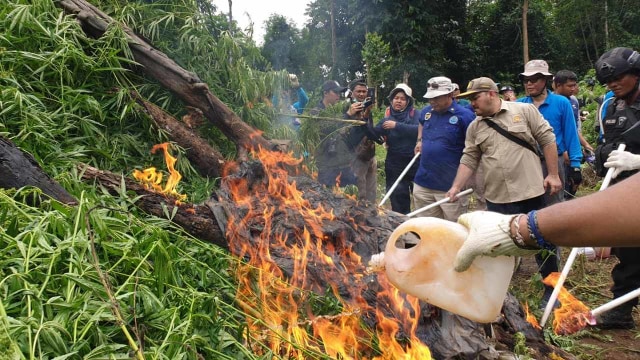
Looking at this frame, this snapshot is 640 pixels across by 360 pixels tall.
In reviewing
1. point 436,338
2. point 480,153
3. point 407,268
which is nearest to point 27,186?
point 407,268

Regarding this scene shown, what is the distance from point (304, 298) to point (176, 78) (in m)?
2.86

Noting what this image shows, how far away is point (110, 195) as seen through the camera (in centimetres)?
292

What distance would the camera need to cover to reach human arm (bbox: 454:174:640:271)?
1330 millimetres

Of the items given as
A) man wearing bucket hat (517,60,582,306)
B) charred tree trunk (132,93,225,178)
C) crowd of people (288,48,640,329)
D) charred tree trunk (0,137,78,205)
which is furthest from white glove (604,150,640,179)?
charred tree trunk (0,137,78,205)

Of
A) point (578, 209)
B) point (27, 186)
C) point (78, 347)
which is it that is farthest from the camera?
point (27, 186)

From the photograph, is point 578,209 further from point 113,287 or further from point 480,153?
point 480,153

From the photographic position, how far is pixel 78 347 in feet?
5.10

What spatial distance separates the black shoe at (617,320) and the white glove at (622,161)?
1162 mm

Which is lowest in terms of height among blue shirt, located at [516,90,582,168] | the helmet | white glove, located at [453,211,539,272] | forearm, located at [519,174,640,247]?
white glove, located at [453,211,539,272]

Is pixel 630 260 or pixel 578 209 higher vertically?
pixel 578 209

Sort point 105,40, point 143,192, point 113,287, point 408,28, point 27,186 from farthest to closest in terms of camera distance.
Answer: point 408,28 < point 105,40 < point 143,192 < point 27,186 < point 113,287

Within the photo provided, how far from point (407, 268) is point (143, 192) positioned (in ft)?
6.51

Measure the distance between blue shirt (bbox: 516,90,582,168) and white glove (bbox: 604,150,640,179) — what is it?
114 centimetres

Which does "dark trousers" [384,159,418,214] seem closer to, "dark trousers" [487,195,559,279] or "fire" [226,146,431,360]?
"dark trousers" [487,195,559,279]
